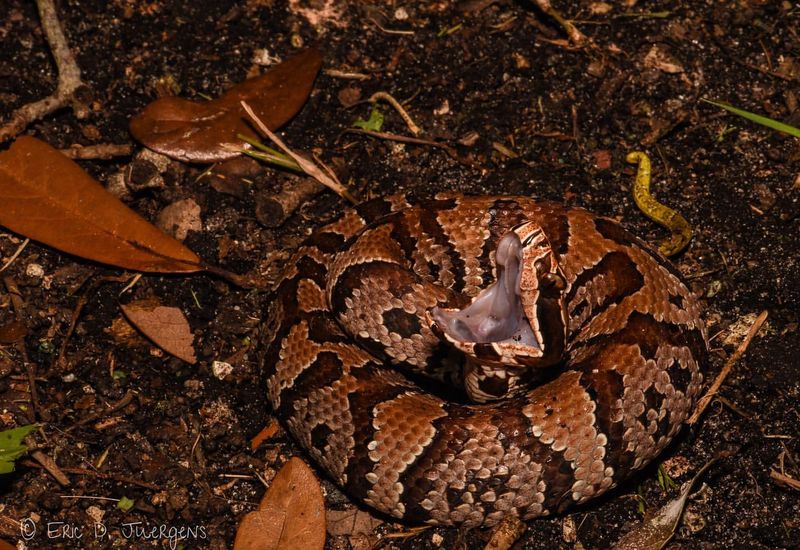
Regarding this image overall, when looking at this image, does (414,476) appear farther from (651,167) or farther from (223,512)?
(651,167)

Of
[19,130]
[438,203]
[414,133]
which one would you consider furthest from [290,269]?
[19,130]

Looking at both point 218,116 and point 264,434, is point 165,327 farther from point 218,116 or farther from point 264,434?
point 218,116

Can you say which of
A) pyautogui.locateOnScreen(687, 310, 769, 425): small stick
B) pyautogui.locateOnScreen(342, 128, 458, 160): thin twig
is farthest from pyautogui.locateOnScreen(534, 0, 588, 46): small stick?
pyautogui.locateOnScreen(687, 310, 769, 425): small stick

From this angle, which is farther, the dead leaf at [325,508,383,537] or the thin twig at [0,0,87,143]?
the thin twig at [0,0,87,143]

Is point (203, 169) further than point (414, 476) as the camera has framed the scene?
Yes

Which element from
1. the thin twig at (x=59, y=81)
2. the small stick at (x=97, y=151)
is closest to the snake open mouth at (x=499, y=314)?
the small stick at (x=97, y=151)

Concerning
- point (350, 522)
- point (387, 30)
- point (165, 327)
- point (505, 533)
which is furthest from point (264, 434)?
point (387, 30)

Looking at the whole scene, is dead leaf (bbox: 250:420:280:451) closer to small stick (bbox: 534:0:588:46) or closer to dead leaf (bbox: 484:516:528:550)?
dead leaf (bbox: 484:516:528:550)
